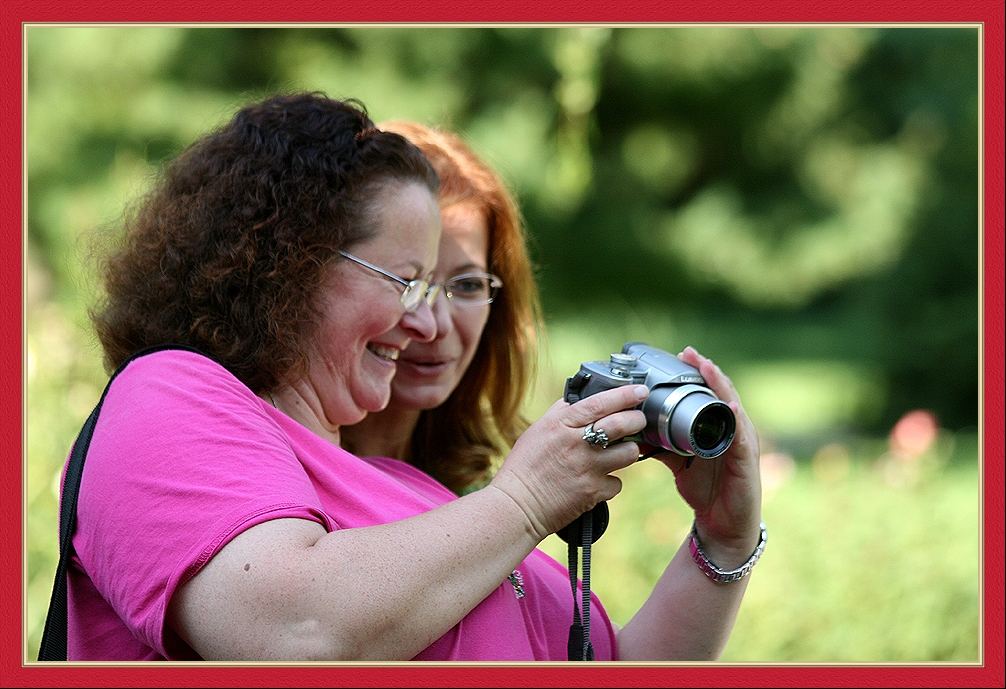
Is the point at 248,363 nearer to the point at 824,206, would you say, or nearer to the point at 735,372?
the point at 735,372

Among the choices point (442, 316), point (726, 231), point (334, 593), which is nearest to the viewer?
point (334, 593)

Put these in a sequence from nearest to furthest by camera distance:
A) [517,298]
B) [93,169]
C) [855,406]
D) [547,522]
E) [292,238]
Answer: [547,522] < [292,238] < [517,298] < [93,169] < [855,406]

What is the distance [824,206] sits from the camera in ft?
29.0

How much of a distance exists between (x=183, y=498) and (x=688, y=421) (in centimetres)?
75

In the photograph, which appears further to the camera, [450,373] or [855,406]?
[855,406]

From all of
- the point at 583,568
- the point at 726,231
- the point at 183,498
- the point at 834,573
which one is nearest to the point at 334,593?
the point at 183,498

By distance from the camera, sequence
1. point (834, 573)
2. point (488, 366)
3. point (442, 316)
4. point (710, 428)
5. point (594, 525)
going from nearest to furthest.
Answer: point (710, 428) < point (594, 525) < point (442, 316) < point (488, 366) < point (834, 573)

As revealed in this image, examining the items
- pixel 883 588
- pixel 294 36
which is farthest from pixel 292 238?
pixel 294 36

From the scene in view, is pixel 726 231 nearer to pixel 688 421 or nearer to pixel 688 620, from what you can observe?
pixel 688 620

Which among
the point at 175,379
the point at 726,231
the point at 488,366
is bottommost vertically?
the point at 726,231

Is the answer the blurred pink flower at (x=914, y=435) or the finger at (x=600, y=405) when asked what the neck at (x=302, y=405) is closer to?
the finger at (x=600, y=405)

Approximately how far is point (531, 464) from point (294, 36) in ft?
18.2

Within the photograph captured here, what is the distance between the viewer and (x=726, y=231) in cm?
803

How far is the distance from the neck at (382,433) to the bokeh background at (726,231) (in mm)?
649
